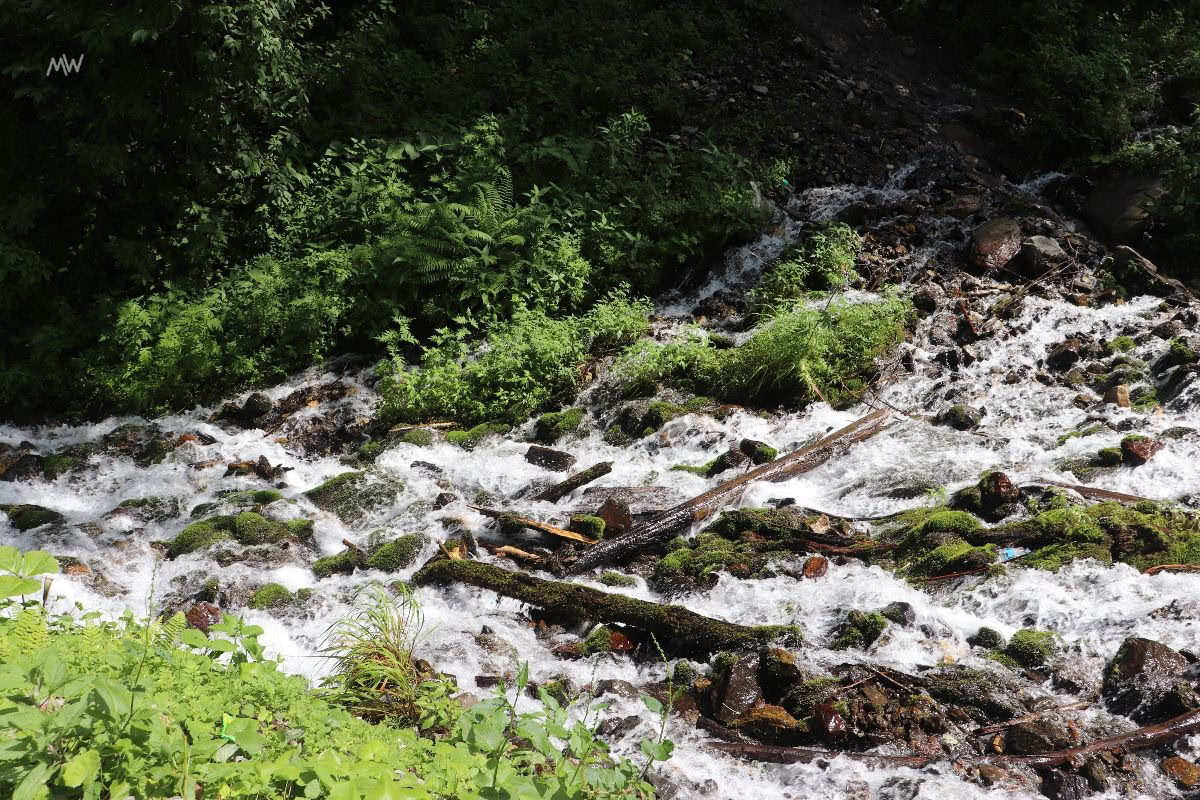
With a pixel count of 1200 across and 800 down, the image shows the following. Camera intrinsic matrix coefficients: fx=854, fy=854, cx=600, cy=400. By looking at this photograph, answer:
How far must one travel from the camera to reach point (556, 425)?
27.7 feet

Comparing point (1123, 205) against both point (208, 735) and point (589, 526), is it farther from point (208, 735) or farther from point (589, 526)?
point (208, 735)

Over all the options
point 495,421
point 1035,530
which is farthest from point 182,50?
point 1035,530

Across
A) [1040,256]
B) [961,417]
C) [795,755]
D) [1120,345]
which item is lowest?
[795,755]

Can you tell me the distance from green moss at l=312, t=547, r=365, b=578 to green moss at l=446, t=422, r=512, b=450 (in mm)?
2072

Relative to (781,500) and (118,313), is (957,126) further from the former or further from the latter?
(118,313)

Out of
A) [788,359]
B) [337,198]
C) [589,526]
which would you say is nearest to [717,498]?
[589,526]

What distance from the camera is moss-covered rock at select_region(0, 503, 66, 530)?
6943mm

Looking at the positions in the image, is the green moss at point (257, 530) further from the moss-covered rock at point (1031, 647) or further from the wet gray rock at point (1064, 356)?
the wet gray rock at point (1064, 356)

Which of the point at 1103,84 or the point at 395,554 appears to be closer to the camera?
the point at 395,554

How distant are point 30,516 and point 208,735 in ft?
17.9

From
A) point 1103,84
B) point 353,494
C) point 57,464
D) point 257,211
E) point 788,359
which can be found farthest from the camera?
point 1103,84

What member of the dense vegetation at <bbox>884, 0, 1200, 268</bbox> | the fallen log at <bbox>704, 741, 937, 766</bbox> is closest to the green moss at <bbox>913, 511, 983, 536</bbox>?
the fallen log at <bbox>704, 741, 937, 766</bbox>

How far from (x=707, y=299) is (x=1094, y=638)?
6075mm

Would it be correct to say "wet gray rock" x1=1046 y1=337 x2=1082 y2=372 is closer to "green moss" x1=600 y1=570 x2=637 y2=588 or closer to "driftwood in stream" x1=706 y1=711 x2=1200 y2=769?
"driftwood in stream" x1=706 y1=711 x2=1200 y2=769
